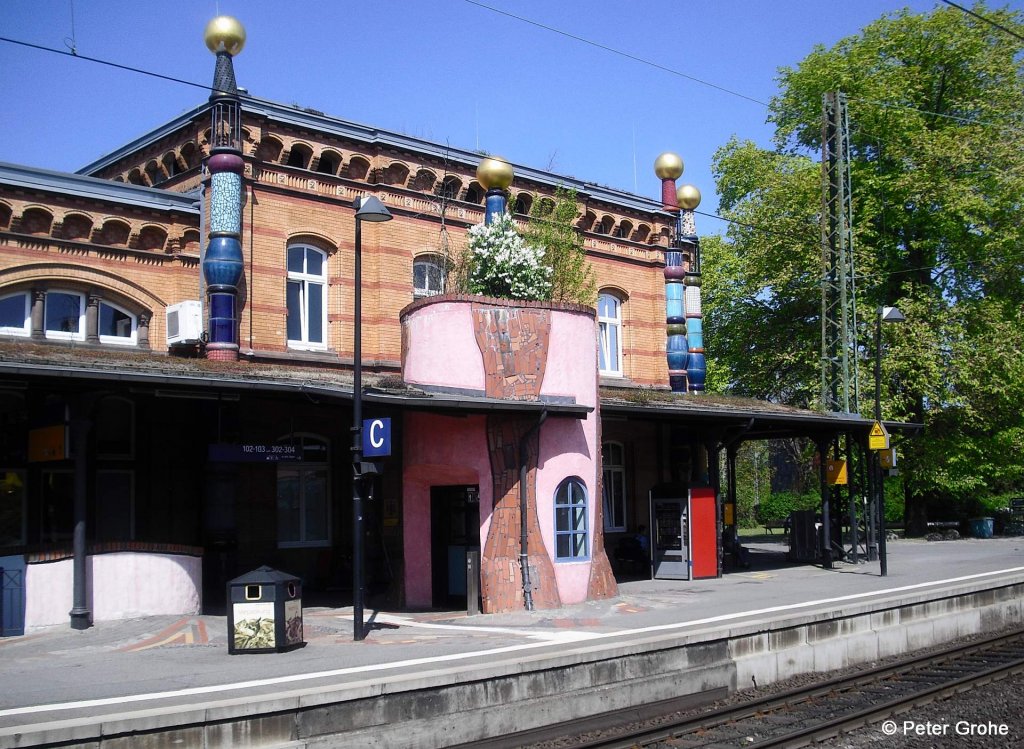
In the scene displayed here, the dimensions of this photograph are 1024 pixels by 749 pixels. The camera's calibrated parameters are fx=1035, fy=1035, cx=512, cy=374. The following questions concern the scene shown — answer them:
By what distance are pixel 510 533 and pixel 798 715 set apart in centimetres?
600

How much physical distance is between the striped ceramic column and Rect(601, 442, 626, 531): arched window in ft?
8.92

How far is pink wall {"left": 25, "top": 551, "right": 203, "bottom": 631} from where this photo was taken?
526 inches

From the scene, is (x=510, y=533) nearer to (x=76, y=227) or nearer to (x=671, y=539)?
(x=671, y=539)

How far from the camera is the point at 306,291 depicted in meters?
21.2

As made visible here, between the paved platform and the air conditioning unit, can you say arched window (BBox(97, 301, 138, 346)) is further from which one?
the paved platform

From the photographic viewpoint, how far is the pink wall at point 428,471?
1605cm

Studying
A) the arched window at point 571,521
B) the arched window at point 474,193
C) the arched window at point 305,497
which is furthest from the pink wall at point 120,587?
the arched window at point 474,193

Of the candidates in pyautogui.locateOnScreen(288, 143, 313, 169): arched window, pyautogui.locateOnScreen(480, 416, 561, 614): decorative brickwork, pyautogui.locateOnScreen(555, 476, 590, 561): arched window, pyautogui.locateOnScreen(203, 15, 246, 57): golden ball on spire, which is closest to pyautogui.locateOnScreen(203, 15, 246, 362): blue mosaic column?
→ pyautogui.locateOnScreen(203, 15, 246, 57): golden ball on spire

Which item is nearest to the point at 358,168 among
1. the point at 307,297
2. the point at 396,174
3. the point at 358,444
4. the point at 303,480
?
the point at 396,174

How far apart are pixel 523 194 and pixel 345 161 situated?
16.7 ft

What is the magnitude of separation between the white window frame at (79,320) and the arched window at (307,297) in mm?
3974

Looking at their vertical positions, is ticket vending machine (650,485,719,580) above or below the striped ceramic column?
below

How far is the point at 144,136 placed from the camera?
73.2 feet

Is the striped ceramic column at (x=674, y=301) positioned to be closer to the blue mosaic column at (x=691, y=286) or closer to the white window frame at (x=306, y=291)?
the blue mosaic column at (x=691, y=286)
